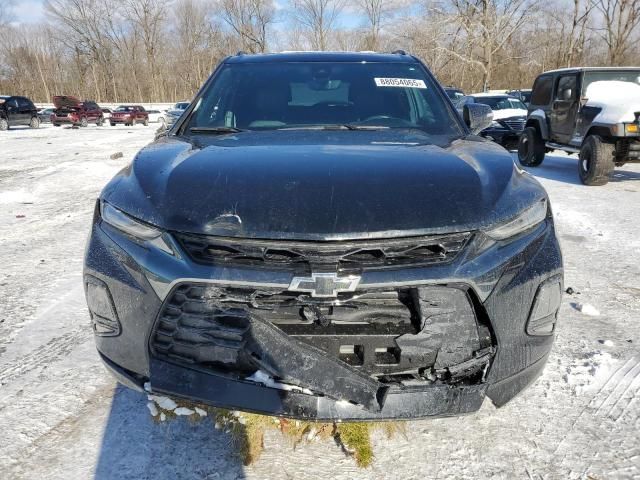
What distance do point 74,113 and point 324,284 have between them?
31667 millimetres

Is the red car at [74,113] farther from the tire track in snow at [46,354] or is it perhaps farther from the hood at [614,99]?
the tire track in snow at [46,354]

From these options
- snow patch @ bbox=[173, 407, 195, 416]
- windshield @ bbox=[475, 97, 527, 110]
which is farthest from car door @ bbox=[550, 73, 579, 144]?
snow patch @ bbox=[173, 407, 195, 416]

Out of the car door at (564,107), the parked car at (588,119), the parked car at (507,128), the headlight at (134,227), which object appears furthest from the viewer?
the parked car at (507,128)

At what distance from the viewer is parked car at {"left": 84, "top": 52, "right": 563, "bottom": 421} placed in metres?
1.55

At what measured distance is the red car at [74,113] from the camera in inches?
1118

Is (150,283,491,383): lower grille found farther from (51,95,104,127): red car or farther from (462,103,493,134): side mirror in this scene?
(51,95,104,127): red car

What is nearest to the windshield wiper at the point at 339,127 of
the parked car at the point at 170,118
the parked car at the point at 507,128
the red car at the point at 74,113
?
the parked car at the point at 170,118

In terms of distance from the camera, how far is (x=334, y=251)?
155cm

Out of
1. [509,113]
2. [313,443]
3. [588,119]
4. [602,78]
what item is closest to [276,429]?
[313,443]

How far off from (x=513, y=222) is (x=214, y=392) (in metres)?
1.19

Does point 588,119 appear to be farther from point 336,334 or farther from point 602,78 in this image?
point 336,334

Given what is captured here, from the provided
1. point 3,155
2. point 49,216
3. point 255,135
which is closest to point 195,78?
point 3,155

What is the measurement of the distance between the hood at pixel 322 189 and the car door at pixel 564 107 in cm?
735

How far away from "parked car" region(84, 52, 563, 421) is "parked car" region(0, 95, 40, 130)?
28.6m
